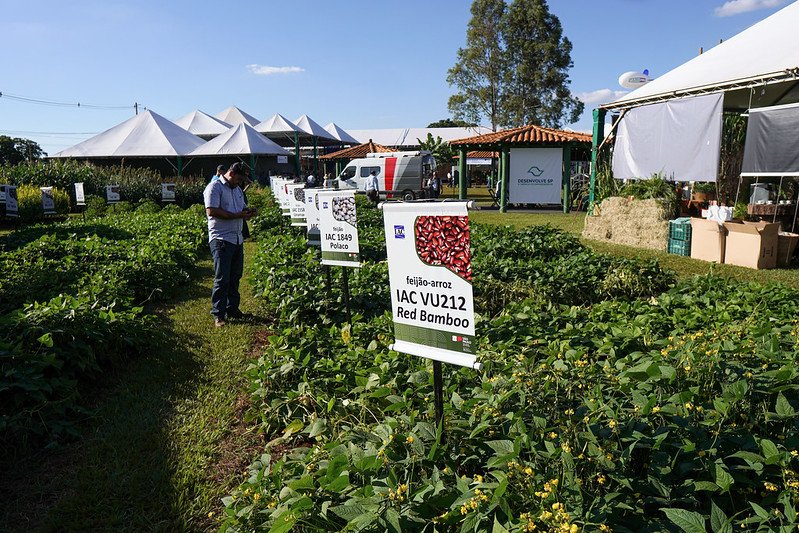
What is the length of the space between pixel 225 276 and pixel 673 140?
31.4 ft

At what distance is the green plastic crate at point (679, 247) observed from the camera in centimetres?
1006

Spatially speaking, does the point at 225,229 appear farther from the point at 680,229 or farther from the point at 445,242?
the point at 680,229

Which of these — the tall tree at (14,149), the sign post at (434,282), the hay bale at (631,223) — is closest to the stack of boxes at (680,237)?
the hay bale at (631,223)

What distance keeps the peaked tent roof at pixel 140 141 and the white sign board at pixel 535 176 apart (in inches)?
750

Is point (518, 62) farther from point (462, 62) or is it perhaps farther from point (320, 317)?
point (320, 317)

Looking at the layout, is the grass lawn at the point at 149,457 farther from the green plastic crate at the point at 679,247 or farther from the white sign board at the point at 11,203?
the white sign board at the point at 11,203

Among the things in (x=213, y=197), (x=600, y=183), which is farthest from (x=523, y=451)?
(x=600, y=183)

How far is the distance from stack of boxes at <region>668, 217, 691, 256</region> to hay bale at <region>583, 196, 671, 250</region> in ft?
1.19

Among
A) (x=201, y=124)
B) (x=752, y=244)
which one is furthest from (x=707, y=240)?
(x=201, y=124)

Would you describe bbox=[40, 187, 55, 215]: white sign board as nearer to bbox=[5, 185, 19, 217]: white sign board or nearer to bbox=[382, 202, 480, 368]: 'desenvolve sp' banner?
bbox=[5, 185, 19, 217]: white sign board

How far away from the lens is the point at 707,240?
31.3 ft

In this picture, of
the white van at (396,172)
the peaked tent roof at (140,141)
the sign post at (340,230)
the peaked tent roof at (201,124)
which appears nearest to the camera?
the sign post at (340,230)

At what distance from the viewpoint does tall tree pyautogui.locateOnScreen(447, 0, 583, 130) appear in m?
43.4

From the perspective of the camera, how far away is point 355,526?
211 cm
